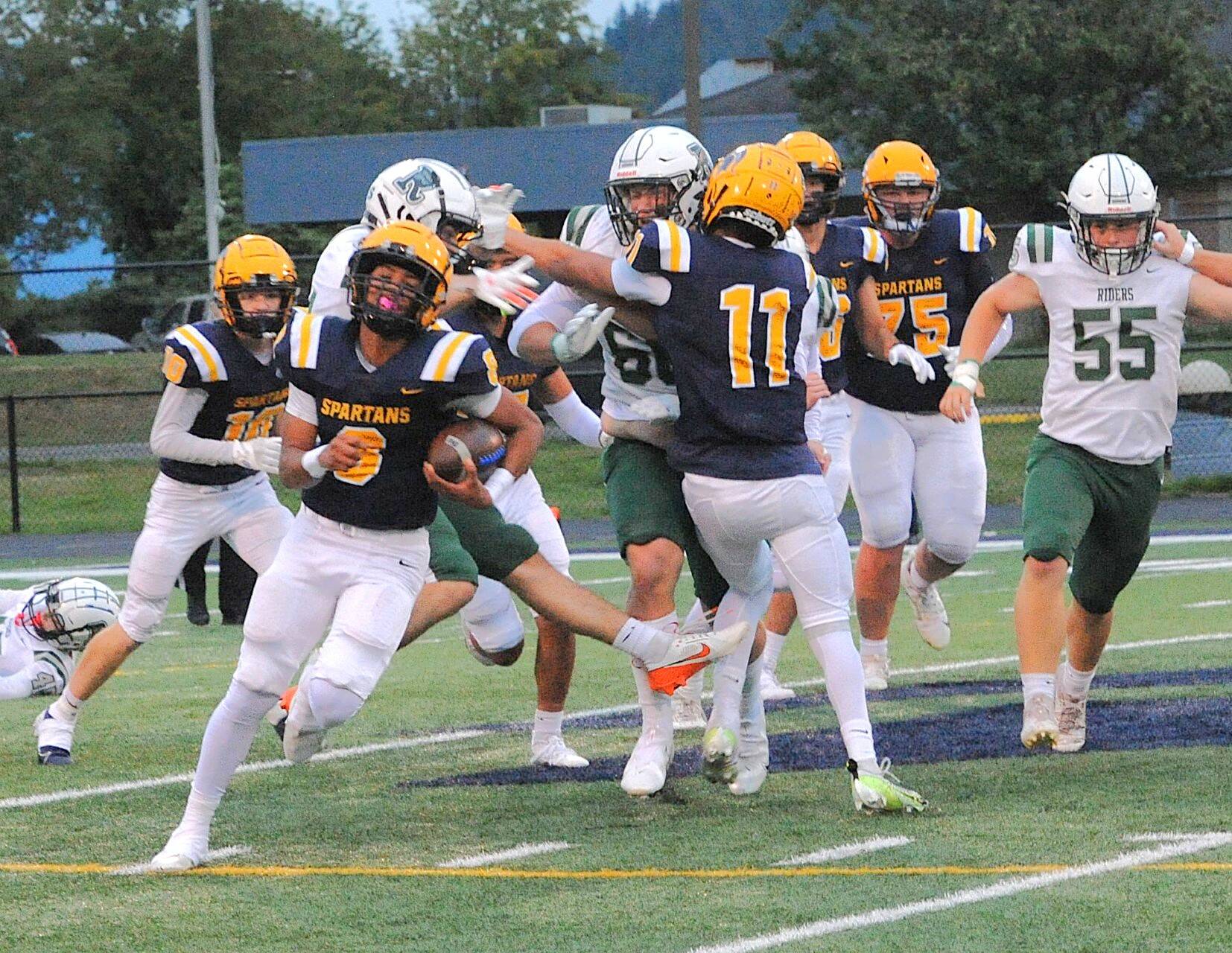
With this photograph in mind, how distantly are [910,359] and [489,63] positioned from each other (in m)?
46.3

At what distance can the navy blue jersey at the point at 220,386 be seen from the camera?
255 inches

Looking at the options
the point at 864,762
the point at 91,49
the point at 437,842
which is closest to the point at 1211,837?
the point at 864,762

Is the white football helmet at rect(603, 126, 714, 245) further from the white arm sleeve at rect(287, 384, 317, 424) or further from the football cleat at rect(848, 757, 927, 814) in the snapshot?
the football cleat at rect(848, 757, 927, 814)

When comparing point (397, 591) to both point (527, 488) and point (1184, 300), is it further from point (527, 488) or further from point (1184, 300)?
point (1184, 300)

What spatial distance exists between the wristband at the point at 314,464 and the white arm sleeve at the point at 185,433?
5.27 feet

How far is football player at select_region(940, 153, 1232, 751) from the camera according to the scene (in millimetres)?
6074

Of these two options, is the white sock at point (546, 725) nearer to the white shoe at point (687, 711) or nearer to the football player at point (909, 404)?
the white shoe at point (687, 711)

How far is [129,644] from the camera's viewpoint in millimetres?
6555

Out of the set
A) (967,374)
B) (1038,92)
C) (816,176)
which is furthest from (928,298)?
(1038,92)

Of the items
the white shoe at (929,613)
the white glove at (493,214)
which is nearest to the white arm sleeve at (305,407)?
the white glove at (493,214)

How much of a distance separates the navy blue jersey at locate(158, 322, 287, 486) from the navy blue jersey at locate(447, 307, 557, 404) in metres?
0.86

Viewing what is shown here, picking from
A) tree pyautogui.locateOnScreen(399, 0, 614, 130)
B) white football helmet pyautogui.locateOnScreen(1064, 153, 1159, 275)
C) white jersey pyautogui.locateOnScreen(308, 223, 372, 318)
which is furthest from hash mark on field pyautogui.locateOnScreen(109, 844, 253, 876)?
tree pyautogui.locateOnScreen(399, 0, 614, 130)

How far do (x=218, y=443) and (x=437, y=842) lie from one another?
1881 mm

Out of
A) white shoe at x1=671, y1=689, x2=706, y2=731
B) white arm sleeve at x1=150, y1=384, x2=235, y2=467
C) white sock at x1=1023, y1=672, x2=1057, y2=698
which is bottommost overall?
white shoe at x1=671, y1=689, x2=706, y2=731
